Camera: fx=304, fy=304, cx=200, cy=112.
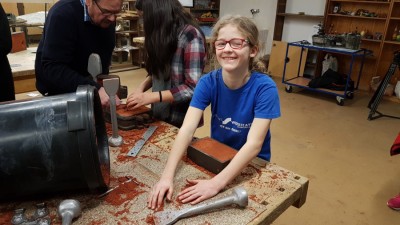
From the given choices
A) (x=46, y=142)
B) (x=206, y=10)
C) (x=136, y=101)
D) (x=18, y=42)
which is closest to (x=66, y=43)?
(x=136, y=101)

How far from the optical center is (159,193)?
2.69 feet

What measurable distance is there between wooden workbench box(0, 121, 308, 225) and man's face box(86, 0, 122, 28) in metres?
0.55

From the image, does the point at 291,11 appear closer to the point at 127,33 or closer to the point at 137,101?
the point at 127,33

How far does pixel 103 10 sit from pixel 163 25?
0.25 meters

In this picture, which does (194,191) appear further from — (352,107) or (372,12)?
(372,12)

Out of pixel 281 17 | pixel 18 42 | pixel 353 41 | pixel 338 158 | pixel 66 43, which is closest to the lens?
pixel 66 43

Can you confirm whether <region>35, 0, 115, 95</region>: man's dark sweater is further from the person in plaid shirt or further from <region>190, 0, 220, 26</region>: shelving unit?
<region>190, 0, 220, 26</region>: shelving unit

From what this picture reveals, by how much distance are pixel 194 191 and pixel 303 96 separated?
3704mm

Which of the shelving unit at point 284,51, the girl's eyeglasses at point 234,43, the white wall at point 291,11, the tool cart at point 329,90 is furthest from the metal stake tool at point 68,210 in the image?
the shelving unit at point 284,51

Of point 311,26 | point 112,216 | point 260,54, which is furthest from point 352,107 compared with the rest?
point 112,216

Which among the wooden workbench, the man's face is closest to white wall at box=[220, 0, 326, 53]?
the man's face

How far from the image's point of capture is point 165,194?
32.9 inches

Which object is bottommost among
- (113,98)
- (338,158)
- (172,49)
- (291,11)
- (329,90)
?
(338,158)

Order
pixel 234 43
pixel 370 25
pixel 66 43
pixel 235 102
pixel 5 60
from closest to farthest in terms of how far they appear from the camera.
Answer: pixel 234 43 → pixel 235 102 → pixel 66 43 → pixel 5 60 → pixel 370 25
